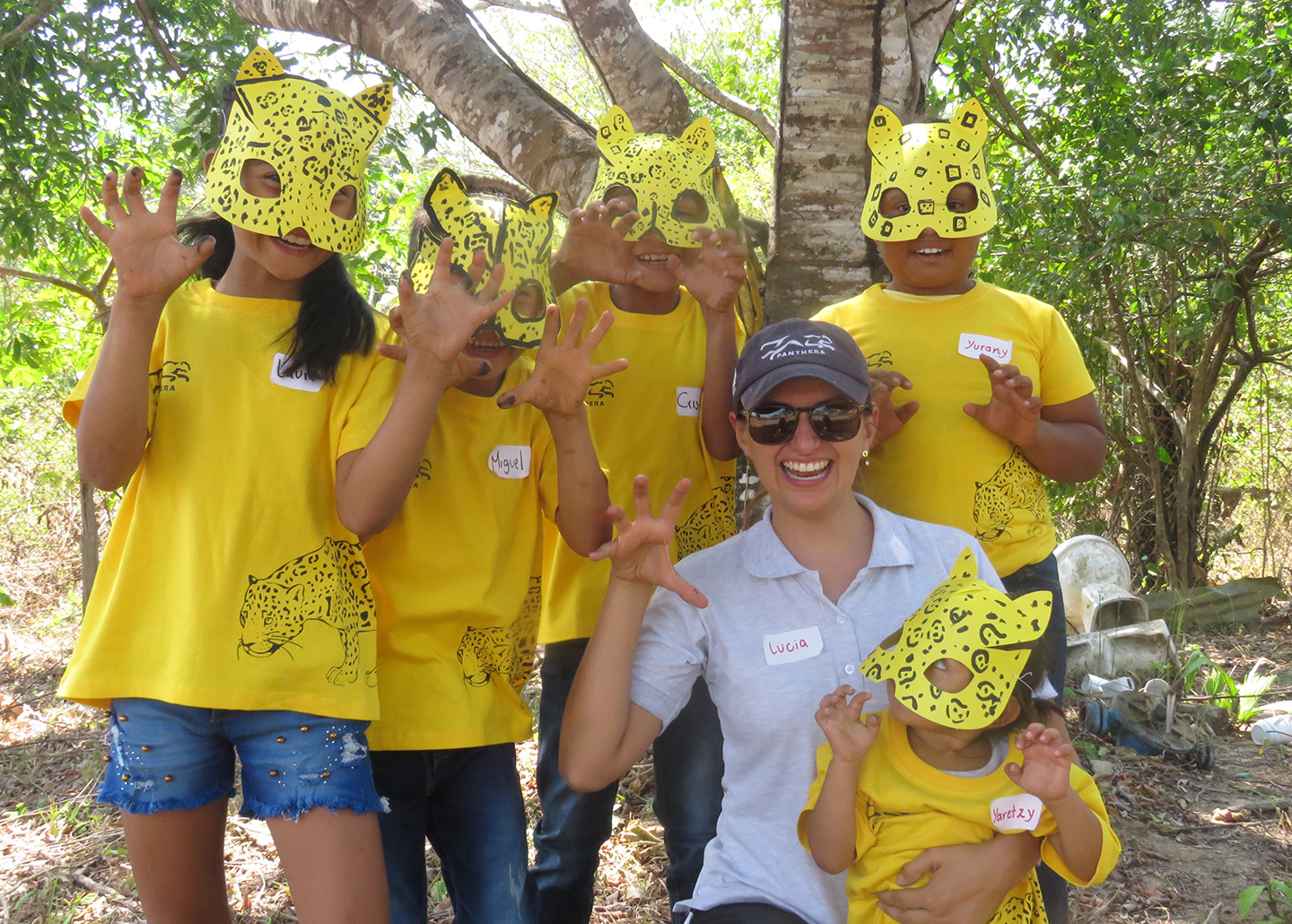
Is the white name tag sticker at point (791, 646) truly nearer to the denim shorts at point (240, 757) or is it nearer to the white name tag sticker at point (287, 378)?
the denim shorts at point (240, 757)

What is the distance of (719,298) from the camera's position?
2438mm

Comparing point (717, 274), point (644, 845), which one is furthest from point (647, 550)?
point (644, 845)

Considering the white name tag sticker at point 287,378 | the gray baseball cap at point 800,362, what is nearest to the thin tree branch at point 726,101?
the gray baseball cap at point 800,362

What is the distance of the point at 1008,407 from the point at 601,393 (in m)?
1.01

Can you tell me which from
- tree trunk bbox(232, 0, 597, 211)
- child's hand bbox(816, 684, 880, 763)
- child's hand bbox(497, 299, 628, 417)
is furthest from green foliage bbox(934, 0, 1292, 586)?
child's hand bbox(816, 684, 880, 763)

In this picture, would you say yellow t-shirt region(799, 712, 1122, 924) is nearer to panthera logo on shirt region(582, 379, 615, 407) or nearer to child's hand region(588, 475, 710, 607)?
child's hand region(588, 475, 710, 607)

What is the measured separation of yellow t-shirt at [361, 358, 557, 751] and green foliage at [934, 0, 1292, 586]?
368 cm

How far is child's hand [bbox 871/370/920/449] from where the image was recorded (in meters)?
2.26

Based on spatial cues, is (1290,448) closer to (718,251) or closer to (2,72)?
(718,251)

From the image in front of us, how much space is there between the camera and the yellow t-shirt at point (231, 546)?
72.2 inches

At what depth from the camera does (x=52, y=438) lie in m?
10.1

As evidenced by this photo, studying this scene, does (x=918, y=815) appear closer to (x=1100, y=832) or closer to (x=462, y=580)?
(x=1100, y=832)

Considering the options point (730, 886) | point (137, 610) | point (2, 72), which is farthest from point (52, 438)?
point (730, 886)

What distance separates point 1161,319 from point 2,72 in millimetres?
7468
